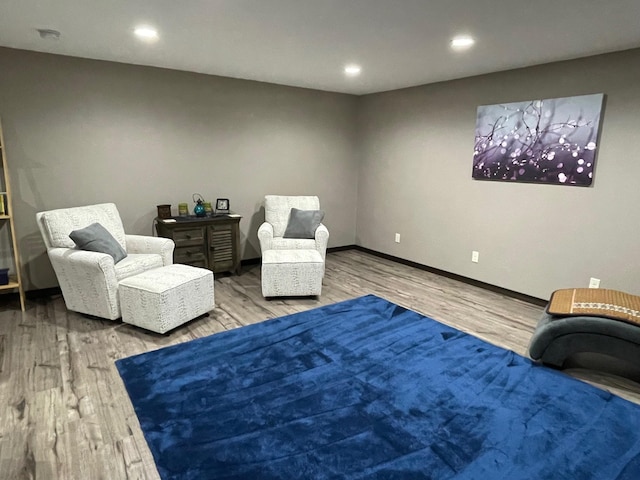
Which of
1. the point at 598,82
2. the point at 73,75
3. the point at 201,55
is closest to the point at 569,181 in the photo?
the point at 598,82

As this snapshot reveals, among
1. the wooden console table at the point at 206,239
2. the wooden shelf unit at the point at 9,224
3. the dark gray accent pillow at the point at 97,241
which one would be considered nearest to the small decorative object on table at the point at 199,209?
the wooden console table at the point at 206,239

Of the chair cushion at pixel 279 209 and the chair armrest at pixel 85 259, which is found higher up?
the chair cushion at pixel 279 209

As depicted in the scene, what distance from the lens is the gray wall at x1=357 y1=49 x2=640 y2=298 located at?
333 centimetres

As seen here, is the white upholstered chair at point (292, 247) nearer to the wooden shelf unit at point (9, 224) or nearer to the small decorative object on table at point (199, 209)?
the small decorative object on table at point (199, 209)

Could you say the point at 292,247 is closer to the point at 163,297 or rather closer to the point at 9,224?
the point at 163,297

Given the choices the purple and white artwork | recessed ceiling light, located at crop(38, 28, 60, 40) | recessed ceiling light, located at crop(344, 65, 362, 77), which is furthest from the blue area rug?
recessed ceiling light, located at crop(344, 65, 362, 77)

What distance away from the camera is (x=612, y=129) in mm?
3338

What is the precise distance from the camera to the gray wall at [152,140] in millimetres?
3717

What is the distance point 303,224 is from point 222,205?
3.56 feet

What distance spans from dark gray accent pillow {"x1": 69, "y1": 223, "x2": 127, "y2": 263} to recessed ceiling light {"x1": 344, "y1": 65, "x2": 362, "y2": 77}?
2.79m

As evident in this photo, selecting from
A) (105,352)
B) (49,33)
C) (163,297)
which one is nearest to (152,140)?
(49,33)

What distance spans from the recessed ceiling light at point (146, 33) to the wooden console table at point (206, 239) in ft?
5.91

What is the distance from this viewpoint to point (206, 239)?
445 centimetres

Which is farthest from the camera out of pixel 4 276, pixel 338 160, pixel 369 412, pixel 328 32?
pixel 338 160
